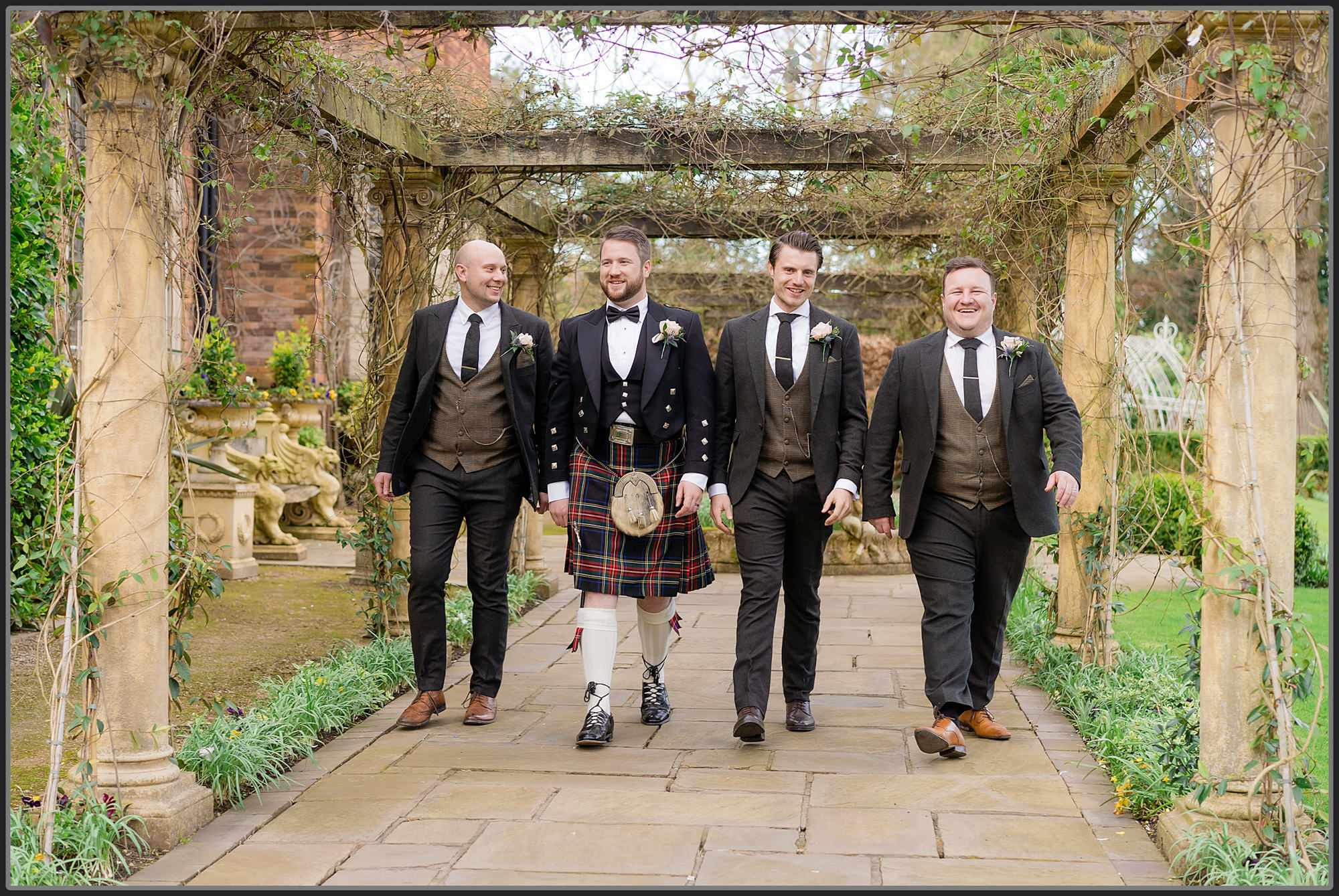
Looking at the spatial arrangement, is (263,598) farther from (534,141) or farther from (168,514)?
(168,514)

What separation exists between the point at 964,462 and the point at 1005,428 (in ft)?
0.60

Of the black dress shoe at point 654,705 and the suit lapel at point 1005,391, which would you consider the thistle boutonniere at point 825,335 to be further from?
the black dress shoe at point 654,705

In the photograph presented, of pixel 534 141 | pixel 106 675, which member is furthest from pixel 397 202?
pixel 106 675

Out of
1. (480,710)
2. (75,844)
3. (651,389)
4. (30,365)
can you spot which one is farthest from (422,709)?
(30,365)

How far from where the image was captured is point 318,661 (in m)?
5.87

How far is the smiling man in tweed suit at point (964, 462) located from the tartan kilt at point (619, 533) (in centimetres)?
74

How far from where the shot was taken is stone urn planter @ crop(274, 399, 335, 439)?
1104cm

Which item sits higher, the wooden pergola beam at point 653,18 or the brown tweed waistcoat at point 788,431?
the wooden pergola beam at point 653,18

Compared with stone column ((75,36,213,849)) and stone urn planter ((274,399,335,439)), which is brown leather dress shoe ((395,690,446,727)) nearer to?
stone column ((75,36,213,849))

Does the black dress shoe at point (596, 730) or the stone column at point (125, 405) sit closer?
the stone column at point (125, 405)

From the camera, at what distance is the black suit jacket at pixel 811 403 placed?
14.1 ft

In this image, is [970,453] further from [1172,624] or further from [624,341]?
[1172,624]

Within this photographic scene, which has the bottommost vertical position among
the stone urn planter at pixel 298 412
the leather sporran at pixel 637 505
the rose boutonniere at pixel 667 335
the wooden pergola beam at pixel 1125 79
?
the leather sporran at pixel 637 505

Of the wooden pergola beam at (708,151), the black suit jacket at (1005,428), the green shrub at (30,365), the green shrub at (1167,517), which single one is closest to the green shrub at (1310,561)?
the green shrub at (1167,517)
